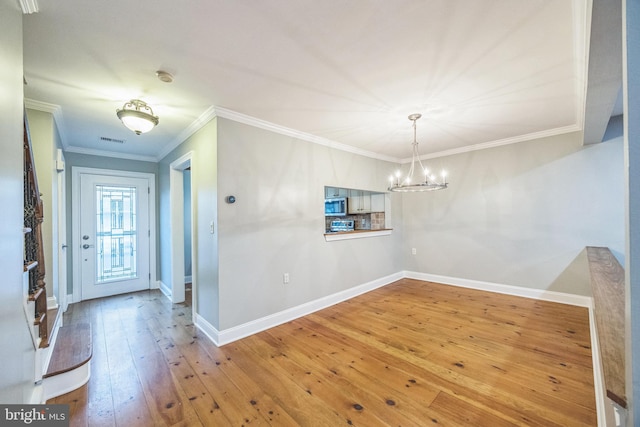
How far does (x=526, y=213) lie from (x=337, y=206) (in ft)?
10.7

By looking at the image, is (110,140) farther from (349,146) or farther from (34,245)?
(349,146)

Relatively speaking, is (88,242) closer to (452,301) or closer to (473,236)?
(452,301)

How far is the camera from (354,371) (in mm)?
2188

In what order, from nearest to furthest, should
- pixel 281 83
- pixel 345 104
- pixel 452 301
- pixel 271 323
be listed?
pixel 281 83 < pixel 345 104 < pixel 271 323 < pixel 452 301

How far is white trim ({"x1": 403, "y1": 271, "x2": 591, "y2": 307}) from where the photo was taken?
349 centimetres

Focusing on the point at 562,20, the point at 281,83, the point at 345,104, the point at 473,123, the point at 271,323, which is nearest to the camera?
the point at 562,20

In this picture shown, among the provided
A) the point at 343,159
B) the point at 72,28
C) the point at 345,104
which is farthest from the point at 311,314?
the point at 72,28

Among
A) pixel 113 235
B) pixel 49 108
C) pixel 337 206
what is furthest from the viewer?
pixel 337 206

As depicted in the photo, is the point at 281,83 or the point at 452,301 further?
the point at 452,301

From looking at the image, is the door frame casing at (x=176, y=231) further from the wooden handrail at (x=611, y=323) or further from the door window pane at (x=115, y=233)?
the wooden handrail at (x=611, y=323)

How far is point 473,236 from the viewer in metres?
4.36

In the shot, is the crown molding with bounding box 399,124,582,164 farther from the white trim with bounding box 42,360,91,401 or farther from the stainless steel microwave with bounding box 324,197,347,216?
the white trim with bounding box 42,360,91,401

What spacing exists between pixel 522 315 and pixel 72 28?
16.6 ft

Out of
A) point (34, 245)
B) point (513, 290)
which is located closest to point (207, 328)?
point (34, 245)
